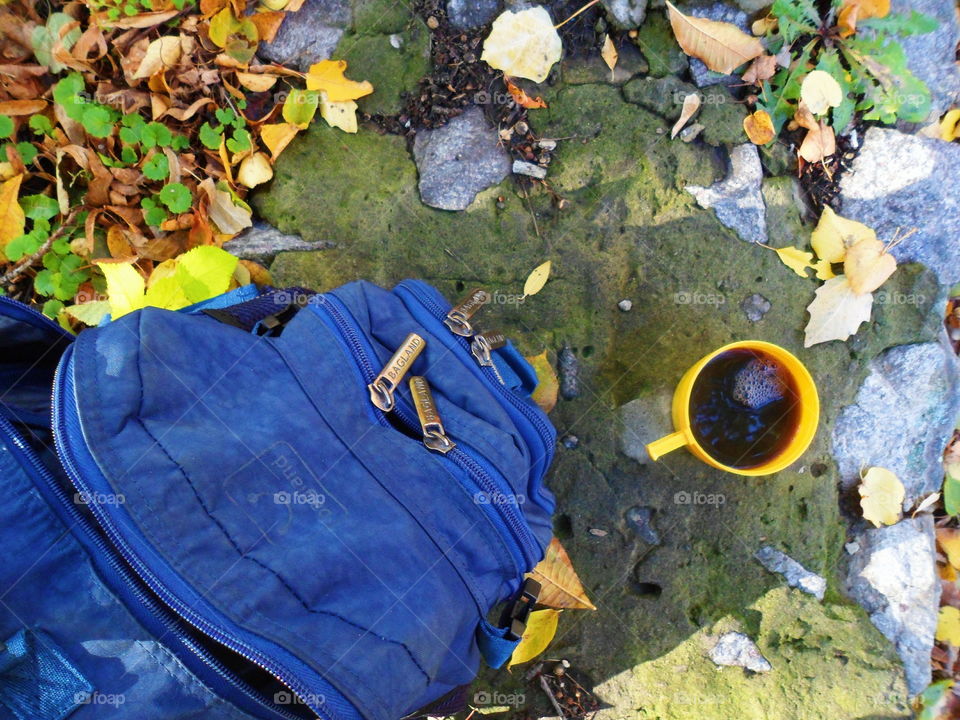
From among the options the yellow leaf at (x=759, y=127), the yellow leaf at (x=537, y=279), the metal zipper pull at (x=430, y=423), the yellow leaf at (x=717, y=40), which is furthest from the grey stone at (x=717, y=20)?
the metal zipper pull at (x=430, y=423)

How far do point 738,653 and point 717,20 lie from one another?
2.04m

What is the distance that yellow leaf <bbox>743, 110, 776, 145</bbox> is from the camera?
216cm

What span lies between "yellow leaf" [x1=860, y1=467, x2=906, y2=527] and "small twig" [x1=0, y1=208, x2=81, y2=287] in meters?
2.74

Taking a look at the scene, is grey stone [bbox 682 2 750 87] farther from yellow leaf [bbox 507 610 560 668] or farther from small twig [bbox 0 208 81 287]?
small twig [bbox 0 208 81 287]

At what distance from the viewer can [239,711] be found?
1.27 metres

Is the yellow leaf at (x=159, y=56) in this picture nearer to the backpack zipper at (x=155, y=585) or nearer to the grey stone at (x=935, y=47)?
the backpack zipper at (x=155, y=585)

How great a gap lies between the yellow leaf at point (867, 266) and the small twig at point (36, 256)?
100 inches

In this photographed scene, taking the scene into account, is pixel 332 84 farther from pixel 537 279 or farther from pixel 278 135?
pixel 537 279

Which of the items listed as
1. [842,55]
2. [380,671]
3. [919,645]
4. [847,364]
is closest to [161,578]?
[380,671]

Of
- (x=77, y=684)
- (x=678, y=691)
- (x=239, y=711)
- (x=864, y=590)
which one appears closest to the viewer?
(x=77, y=684)

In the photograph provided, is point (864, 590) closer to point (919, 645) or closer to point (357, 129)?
point (919, 645)

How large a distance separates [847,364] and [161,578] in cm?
208

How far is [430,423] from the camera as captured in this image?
155 cm

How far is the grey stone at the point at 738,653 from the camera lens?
2.04 meters
